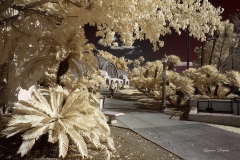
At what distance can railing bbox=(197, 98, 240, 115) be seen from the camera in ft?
38.8

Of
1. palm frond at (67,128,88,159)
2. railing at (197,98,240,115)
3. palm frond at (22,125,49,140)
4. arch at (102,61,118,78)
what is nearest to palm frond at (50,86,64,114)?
palm frond at (22,125,49,140)

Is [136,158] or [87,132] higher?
[87,132]

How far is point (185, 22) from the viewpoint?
6.14 m

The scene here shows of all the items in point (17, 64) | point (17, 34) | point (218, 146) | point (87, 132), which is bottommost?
point (218, 146)

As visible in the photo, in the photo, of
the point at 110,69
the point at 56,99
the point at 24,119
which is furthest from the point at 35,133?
the point at 110,69

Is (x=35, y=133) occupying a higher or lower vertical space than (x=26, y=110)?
lower

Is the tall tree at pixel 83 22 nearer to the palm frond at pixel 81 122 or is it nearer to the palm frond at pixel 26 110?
the palm frond at pixel 26 110

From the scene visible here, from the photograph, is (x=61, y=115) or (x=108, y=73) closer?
(x=61, y=115)

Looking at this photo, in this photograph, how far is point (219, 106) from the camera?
500 inches

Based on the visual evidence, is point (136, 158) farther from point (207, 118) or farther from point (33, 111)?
point (207, 118)

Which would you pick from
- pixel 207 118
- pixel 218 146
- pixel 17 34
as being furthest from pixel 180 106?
pixel 17 34

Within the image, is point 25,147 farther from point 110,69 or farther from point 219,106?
point 110,69

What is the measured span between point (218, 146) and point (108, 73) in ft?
166

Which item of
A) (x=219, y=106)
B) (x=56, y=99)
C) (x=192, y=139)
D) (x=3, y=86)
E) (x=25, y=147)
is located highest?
(x=3, y=86)
